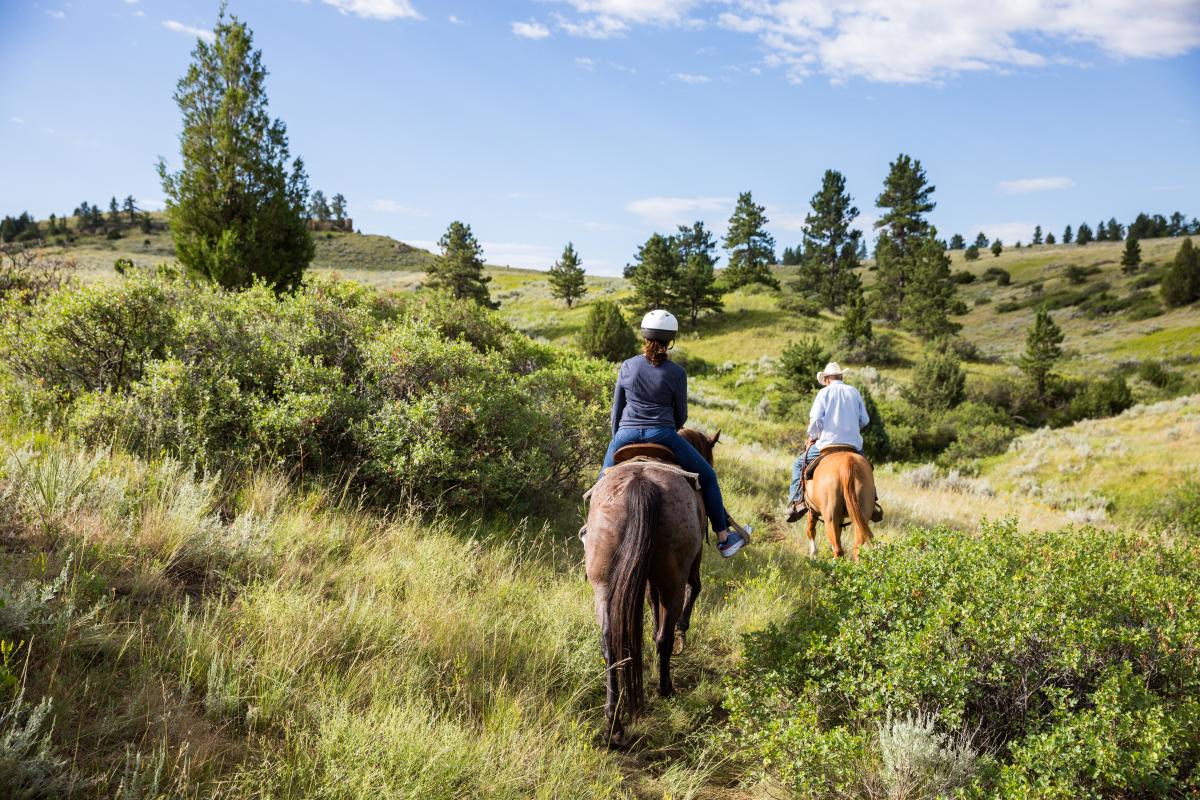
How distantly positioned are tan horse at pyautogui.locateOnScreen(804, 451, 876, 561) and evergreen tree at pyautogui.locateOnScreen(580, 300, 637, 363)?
2838cm

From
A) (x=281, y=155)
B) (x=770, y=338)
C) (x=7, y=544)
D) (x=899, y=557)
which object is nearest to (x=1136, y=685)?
(x=899, y=557)

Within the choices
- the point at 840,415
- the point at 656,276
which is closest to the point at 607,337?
the point at 656,276

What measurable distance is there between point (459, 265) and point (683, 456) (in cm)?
4903

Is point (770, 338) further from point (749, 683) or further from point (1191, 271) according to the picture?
point (1191, 271)

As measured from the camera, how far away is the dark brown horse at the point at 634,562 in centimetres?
396

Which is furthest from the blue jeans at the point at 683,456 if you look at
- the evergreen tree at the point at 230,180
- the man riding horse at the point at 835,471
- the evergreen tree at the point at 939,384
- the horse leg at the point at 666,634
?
the evergreen tree at the point at 939,384

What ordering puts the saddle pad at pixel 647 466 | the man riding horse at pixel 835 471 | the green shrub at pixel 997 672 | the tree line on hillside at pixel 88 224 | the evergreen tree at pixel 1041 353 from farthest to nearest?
the tree line on hillside at pixel 88 224 → the evergreen tree at pixel 1041 353 → the man riding horse at pixel 835 471 → the saddle pad at pixel 647 466 → the green shrub at pixel 997 672

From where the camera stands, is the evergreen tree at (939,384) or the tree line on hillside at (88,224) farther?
the tree line on hillside at (88,224)

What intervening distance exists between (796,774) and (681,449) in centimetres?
255

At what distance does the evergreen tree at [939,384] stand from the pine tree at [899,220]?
27.7 meters

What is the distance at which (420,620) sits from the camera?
166 inches

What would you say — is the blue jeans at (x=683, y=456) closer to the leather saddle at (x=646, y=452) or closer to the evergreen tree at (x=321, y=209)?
the leather saddle at (x=646, y=452)

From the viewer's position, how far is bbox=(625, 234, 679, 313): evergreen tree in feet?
160

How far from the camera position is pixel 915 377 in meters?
31.8
